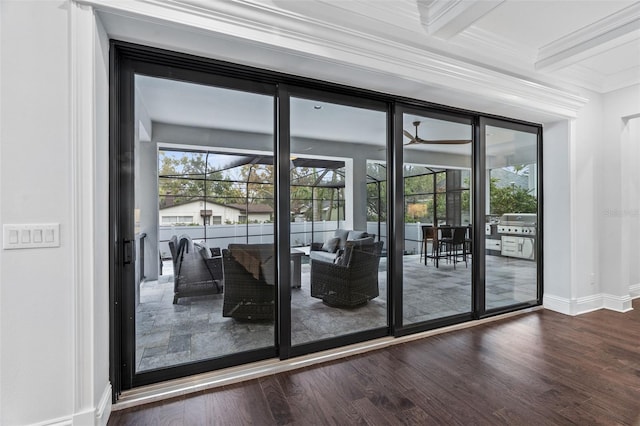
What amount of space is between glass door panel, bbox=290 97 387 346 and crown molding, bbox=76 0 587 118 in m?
0.51

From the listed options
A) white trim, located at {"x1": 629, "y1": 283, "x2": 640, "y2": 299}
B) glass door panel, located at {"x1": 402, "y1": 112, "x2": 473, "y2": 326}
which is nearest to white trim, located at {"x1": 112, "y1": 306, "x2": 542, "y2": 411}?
glass door panel, located at {"x1": 402, "y1": 112, "x2": 473, "y2": 326}

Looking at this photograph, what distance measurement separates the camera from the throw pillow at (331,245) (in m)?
2.88

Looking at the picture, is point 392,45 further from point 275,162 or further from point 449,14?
point 275,162

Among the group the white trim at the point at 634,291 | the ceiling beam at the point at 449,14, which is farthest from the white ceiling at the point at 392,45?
the white trim at the point at 634,291

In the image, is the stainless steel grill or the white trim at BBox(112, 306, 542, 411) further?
the stainless steel grill

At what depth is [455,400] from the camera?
207cm

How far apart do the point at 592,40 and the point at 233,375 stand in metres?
4.21

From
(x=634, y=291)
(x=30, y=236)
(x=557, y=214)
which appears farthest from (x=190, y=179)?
(x=634, y=291)

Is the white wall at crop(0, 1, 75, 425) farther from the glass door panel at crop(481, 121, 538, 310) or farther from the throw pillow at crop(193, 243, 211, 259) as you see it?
the glass door panel at crop(481, 121, 538, 310)

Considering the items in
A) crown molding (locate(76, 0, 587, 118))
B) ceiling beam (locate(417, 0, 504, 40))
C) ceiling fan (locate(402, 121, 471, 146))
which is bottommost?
ceiling fan (locate(402, 121, 471, 146))

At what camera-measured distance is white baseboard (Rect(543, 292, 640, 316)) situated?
378 centimetres

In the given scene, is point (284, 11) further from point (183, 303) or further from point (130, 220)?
point (183, 303)

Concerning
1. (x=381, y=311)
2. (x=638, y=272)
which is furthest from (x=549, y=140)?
(x=381, y=311)

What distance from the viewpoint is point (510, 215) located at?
3.92m
